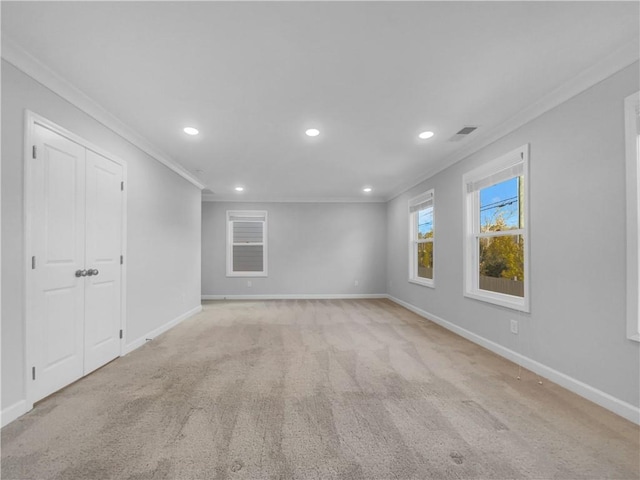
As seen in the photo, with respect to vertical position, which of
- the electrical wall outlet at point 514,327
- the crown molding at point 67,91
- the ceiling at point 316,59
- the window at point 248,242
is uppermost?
the ceiling at point 316,59

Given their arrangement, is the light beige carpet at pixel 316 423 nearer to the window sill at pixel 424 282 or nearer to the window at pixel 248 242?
the window sill at pixel 424 282

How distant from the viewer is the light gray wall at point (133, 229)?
1.99 m

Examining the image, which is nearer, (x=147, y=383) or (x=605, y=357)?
(x=605, y=357)

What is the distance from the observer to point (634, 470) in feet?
5.12

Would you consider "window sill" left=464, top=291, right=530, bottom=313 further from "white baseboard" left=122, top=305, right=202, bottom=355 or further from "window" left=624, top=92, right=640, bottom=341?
"white baseboard" left=122, top=305, right=202, bottom=355

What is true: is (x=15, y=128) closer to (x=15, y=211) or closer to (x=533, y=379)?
(x=15, y=211)

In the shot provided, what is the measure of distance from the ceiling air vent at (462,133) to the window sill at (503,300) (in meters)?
1.90

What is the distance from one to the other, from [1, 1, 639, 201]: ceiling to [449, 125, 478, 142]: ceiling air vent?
0.10 metres

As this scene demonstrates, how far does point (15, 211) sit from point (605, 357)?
14.1ft

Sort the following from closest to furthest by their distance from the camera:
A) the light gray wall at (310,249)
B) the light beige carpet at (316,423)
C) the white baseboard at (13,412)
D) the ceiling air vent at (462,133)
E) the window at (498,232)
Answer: the light beige carpet at (316,423) < the white baseboard at (13,412) < the window at (498,232) < the ceiling air vent at (462,133) < the light gray wall at (310,249)

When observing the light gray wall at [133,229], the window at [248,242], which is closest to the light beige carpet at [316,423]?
the light gray wall at [133,229]

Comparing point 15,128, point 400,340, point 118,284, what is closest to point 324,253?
point 400,340

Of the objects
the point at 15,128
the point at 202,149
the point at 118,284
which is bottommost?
the point at 118,284

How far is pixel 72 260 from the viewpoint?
2.56m
